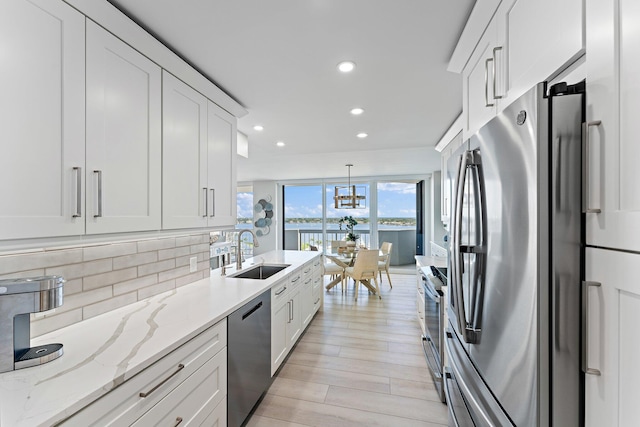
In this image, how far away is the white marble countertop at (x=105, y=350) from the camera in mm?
788

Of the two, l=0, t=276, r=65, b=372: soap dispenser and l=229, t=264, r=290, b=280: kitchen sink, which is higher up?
l=0, t=276, r=65, b=372: soap dispenser

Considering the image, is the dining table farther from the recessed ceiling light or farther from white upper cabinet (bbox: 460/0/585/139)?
white upper cabinet (bbox: 460/0/585/139)

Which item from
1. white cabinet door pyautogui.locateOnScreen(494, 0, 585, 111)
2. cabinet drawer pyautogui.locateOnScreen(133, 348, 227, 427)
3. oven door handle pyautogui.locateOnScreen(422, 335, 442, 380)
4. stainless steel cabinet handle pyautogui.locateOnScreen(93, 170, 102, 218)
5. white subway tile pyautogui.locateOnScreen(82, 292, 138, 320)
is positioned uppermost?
white cabinet door pyautogui.locateOnScreen(494, 0, 585, 111)

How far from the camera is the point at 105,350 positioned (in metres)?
1.10

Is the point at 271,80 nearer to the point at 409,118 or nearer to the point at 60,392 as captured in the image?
the point at 409,118

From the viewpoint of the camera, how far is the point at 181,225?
173 centimetres

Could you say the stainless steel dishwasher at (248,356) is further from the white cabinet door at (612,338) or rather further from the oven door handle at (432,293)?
the white cabinet door at (612,338)

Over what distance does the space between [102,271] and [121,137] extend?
76 cm

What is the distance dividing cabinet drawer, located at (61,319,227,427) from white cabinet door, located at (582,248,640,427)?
1.40m

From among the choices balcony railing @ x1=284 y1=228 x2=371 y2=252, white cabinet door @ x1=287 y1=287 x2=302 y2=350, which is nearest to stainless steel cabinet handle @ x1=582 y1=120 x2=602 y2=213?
white cabinet door @ x1=287 y1=287 x2=302 y2=350

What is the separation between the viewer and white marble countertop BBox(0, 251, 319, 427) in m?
0.79

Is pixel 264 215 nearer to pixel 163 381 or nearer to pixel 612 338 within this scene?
pixel 163 381

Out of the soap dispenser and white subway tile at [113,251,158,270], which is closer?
the soap dispenser

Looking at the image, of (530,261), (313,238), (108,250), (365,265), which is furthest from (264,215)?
(530,261)
